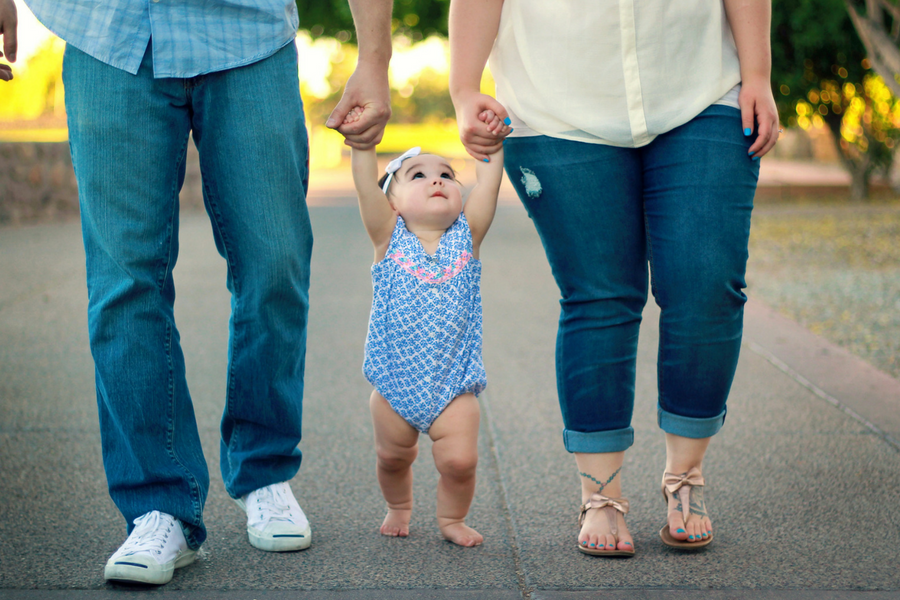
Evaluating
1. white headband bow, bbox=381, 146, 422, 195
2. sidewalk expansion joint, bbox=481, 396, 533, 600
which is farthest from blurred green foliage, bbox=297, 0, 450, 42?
white headband bow, bbox=381, 146, 422, 195

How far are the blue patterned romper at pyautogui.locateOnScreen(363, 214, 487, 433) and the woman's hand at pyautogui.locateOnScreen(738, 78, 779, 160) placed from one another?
670 mm

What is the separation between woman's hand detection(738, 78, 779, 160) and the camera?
2004 mm

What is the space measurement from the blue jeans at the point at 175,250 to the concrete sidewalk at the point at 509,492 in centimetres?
26

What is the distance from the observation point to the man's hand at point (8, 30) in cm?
196

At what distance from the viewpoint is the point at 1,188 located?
33.4ft

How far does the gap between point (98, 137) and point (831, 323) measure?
4261mm

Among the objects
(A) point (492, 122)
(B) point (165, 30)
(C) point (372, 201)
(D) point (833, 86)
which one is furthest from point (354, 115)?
(D) point (833, 86)

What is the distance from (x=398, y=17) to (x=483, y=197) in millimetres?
14466

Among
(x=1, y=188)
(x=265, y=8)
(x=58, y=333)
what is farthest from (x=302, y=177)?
(x=1, y=188)

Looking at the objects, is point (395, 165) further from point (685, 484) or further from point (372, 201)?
point (685, 484)

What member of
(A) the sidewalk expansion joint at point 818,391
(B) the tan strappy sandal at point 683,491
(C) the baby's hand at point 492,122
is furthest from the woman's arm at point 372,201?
(A) the sidewalk expansion joint at point 818,391

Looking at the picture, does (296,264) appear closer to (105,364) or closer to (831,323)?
(105,364)

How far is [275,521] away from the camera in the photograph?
85.1 inches

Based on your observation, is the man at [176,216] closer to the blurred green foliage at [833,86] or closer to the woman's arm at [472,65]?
the woman's arm at [472,65]
